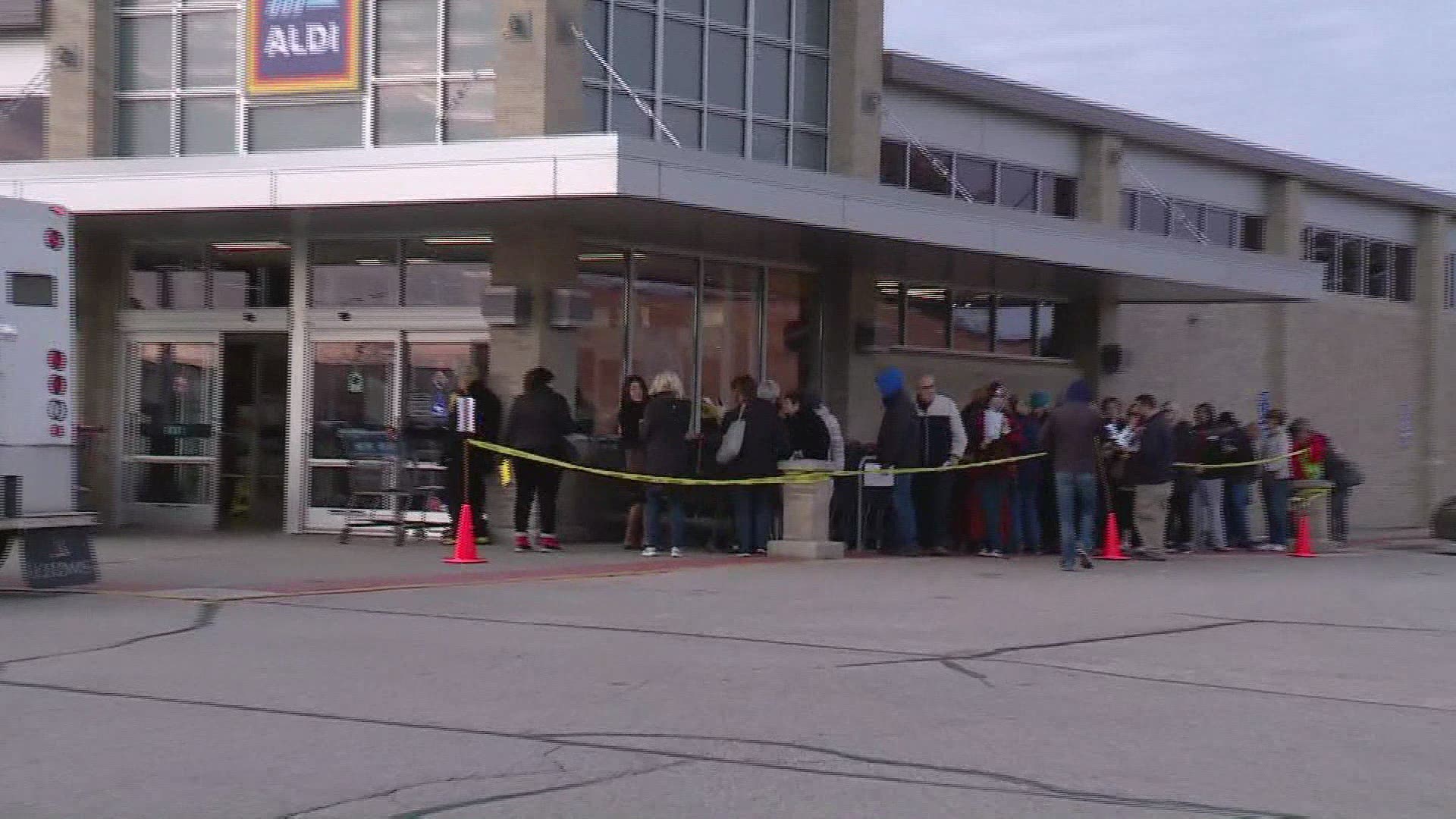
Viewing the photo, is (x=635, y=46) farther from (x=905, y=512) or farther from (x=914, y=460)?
(x=905, y=512)

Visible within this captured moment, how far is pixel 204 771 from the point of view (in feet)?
23.2

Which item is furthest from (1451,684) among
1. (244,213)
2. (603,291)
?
(244,213)

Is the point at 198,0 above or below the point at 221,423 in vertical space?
above

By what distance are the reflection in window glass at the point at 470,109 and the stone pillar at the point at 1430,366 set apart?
24.2m

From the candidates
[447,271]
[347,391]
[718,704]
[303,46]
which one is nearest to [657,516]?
[447,271]

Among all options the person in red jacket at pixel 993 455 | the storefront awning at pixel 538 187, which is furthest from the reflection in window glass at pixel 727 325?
the person in red jacket at pixel 993 455

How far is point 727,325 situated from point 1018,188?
7.82m

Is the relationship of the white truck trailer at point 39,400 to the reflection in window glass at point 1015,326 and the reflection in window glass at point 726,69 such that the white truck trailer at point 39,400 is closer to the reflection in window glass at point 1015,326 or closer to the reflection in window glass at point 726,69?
the reflection in window glass at point 726,69

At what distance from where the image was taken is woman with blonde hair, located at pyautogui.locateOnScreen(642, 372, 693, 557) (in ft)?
54.7

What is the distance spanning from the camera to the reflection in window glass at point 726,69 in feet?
66.5

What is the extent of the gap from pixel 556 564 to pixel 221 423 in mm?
6067

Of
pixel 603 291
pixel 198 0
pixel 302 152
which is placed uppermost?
pixel 198 0

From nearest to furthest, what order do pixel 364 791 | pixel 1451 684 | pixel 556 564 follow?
1. pixel 364 791
2. pixel 1451 684
3. pixel 556 564

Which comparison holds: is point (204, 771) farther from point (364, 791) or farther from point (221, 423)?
point (221, 423)
